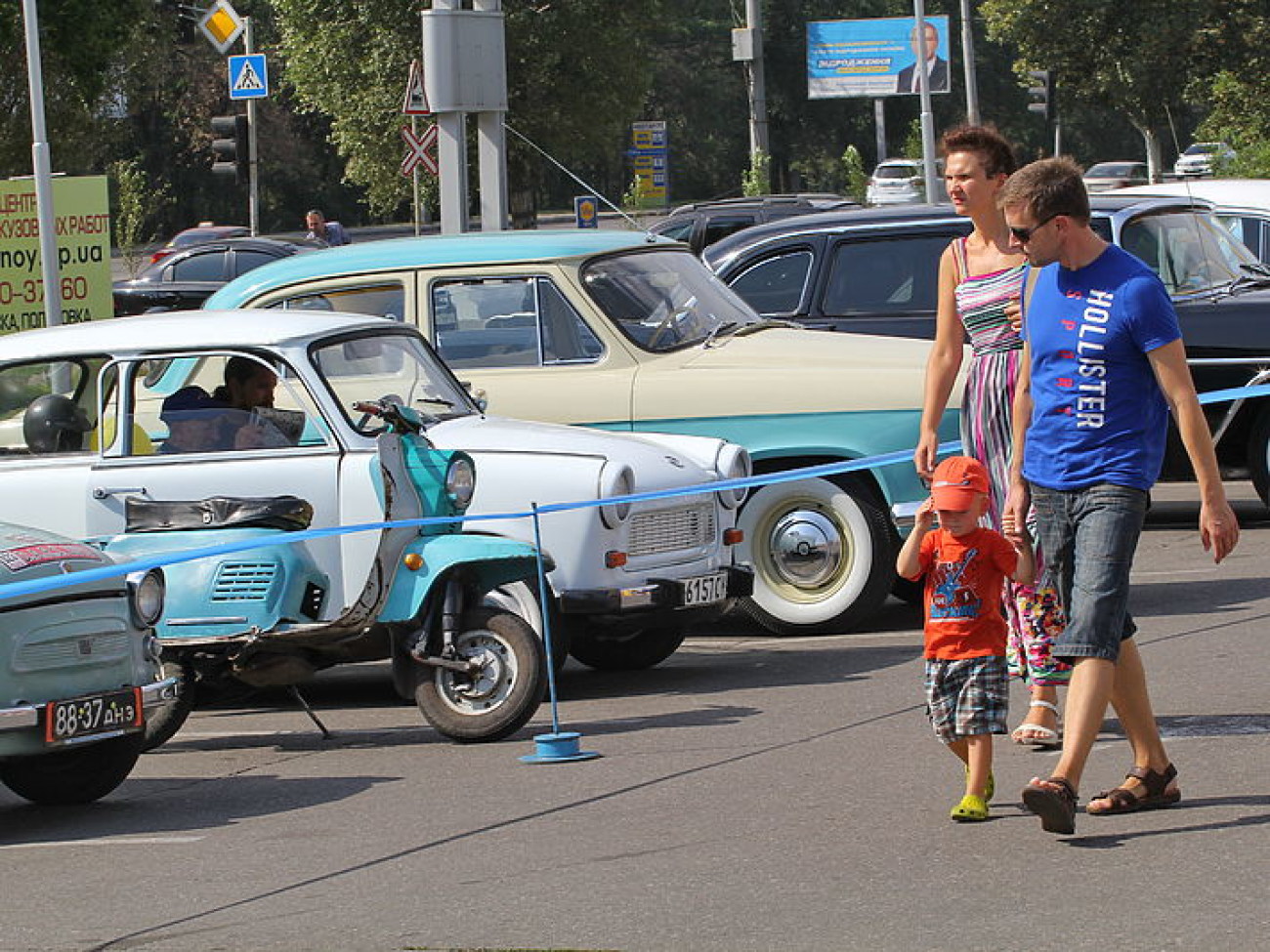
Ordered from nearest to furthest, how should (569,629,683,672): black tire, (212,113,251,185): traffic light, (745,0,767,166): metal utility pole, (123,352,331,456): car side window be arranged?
(123,352,331,456): car side window → (569,629,683,672): black tire → (212,113,251,185): traffic light → (745,0,767,166): metal utility pole

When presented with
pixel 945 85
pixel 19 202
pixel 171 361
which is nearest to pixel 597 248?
pixel 171 361

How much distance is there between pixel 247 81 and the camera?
3188 cm

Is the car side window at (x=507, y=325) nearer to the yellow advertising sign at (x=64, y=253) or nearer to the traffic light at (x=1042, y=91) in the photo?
the yellow advertising sign at (x=64, y=253)

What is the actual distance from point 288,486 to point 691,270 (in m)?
3.42

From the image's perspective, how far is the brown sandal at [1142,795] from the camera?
6.99 m

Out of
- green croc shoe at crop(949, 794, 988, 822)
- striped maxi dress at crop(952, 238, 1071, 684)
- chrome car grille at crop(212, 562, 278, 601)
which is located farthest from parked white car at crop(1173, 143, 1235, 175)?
green croc shoe at crop(949, 794, 988, 822)

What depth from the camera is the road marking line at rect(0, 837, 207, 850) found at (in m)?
7.66

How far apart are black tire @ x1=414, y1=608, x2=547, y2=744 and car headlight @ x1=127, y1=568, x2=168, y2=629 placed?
1.22 meters

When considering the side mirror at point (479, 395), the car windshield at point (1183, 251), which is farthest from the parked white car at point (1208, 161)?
the side mirror at point (479, 395)

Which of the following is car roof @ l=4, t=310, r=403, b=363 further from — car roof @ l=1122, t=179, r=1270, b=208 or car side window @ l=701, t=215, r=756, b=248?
car side window @ l=701, t=215, r=756, b=248

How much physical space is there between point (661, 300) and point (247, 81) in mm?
21177

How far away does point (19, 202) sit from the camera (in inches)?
781

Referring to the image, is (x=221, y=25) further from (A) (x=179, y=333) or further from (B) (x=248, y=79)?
(A) (x=179, y=333)

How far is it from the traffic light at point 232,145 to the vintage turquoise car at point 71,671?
20532 mm
